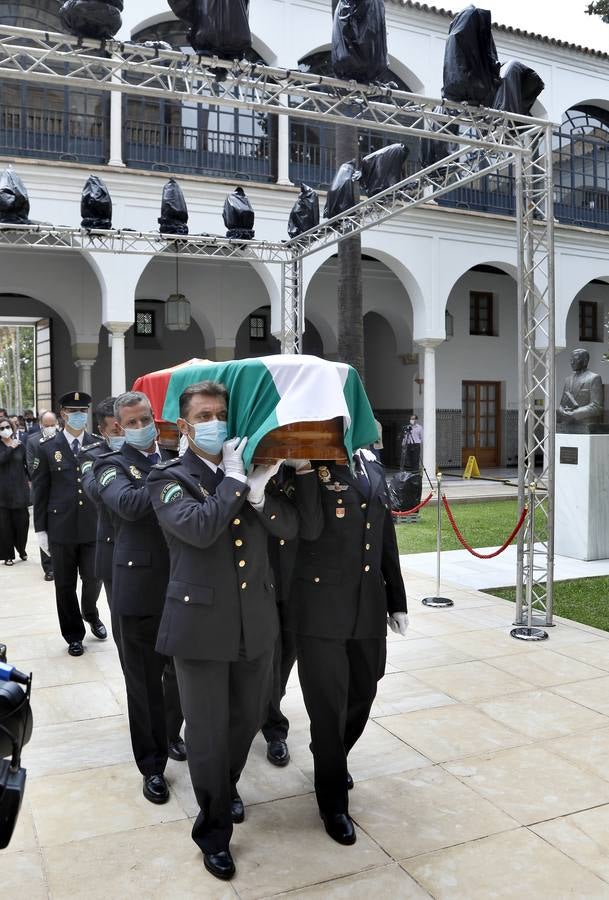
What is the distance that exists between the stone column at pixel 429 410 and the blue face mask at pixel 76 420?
39.3 feet

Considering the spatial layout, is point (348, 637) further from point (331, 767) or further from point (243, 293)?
point (243, 293)

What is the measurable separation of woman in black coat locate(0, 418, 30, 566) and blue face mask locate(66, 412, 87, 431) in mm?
3300

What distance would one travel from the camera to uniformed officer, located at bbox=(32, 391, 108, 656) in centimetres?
595

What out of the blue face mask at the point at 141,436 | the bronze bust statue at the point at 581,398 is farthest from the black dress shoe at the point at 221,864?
the bronze bust statue at the point at 581,398

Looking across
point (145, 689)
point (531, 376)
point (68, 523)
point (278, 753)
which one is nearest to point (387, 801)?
point (278, 753)

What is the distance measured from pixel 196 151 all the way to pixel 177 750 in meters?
14.8

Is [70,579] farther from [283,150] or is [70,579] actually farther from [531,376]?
[283,150]

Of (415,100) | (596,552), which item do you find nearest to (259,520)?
(415,100)

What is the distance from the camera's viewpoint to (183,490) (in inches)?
119

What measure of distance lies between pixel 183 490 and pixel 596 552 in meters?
8.29

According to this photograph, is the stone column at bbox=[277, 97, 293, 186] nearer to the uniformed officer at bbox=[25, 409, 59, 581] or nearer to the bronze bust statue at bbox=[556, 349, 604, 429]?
the bronze bust statue at bbox=[556, 349, 604, 429]

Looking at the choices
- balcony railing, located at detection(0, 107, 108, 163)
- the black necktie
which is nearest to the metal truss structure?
the black necktie

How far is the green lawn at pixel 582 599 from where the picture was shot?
7.13m

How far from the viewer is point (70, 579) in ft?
19.4
